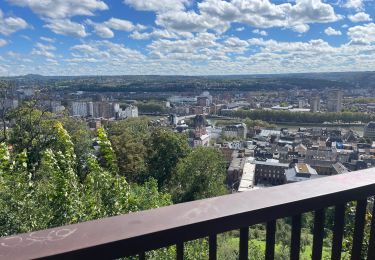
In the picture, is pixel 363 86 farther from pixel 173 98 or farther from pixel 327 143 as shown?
pixel 327 143

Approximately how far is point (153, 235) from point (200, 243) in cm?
474

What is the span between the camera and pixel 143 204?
7.59 m

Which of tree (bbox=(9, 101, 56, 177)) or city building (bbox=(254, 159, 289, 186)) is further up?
tree (bbox=(9, 101, 56, 177))

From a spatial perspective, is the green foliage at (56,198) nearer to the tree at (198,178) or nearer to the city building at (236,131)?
the tree at (198,178)

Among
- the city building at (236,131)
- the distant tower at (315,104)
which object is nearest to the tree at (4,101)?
the city building at (236,131)

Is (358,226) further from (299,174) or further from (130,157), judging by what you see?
(299,174)

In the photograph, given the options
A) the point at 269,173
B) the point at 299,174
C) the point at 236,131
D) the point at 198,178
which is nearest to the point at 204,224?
the point at 198,178

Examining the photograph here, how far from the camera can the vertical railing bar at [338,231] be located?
1182mm

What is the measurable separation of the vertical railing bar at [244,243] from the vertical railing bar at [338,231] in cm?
34

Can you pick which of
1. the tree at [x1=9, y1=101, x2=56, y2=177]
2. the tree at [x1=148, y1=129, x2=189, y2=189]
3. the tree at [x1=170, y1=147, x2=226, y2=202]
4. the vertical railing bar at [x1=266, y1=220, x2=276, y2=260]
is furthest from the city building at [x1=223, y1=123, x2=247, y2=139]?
the vertical railing bar at [x1=266, y1=220, x2=276, y2=260]

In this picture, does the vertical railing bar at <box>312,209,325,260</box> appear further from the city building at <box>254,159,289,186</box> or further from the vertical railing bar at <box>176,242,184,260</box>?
the city building at <box>254,159,289,186</box>

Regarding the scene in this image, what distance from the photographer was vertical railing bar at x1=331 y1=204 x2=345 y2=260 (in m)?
1.18

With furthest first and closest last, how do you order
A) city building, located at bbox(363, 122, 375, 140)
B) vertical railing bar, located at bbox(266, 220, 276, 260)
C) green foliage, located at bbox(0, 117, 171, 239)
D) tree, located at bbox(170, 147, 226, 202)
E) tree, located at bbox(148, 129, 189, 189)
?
city building, located at bbox(363, 122, 375, 140)
tree, located at bbox(148, 129, 189, 189)
tree, located at bbox(170, 147, 226, 202)
green foliage, located at bbox(0, 117, 171, 239)
vertical railing bar, located at bbox(266, 220, 276, 260)

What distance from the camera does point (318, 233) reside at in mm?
1163
